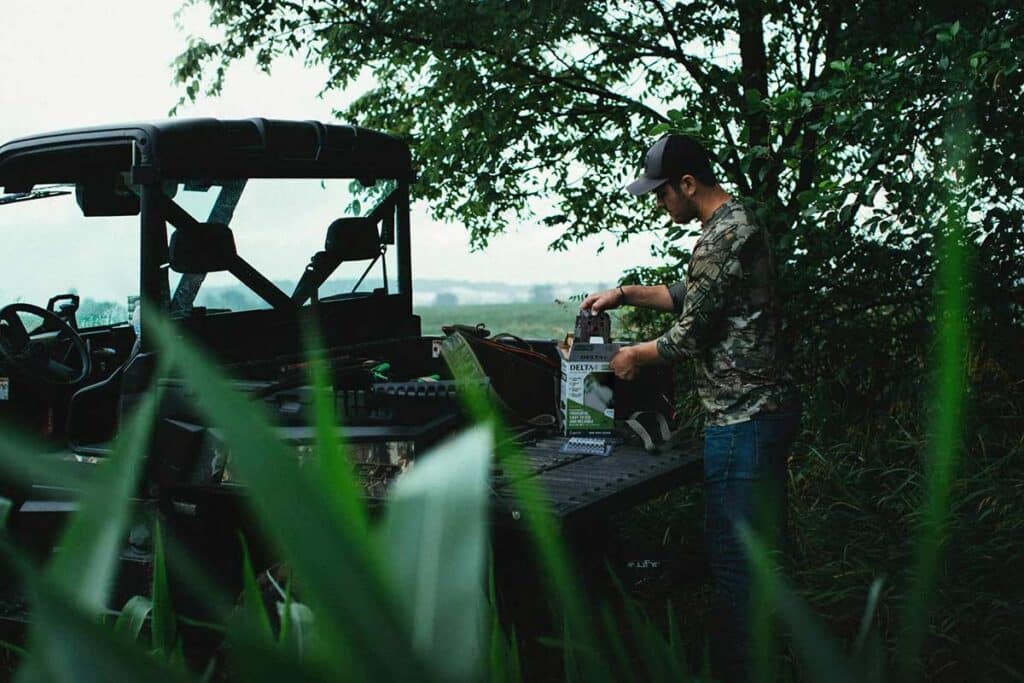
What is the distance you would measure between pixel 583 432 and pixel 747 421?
2.27 ft

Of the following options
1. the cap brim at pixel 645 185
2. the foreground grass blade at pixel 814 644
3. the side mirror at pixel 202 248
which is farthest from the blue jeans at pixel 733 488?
the foreground grass blade at pixel 814 644

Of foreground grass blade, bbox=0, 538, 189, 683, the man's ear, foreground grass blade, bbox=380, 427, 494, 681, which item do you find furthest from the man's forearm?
foreground grass blade, bbox=0, 538, 189, 683

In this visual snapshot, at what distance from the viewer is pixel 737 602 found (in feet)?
13.9

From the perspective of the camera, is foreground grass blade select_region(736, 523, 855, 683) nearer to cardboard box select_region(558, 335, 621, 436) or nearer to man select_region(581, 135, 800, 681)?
man select_region(581, 135, 800, 681)

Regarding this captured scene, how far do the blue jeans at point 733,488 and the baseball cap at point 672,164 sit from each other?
936 mm

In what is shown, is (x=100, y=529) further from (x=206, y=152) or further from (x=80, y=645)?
(x=206, y=152)

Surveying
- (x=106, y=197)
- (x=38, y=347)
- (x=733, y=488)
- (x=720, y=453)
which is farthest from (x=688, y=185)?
(x=38, y=347)

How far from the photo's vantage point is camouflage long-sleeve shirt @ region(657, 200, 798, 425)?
4434 mm

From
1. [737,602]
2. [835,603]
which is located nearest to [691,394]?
[835,603]

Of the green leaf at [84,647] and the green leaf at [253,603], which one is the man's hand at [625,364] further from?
the green leaf at [84,647]

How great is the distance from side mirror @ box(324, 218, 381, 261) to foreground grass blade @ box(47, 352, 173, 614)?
532cm

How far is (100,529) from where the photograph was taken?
0.47 meters

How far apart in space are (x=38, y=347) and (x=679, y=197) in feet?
Result: 10.6

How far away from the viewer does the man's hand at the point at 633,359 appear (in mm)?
4504
